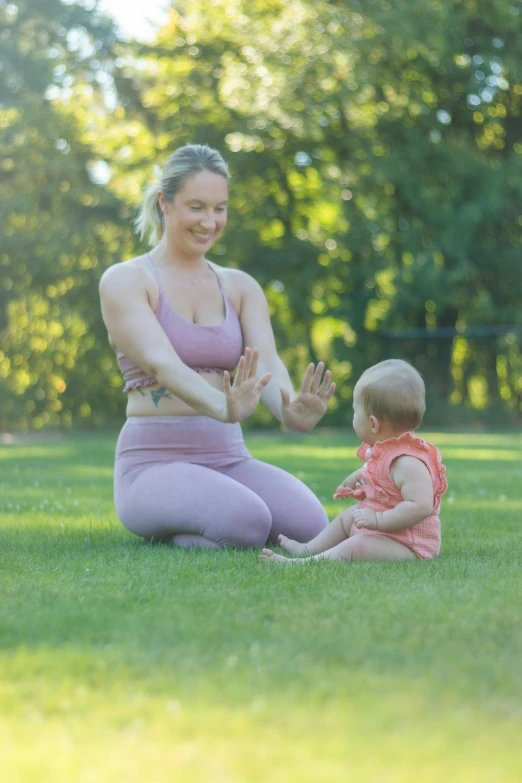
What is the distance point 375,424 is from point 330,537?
0.59 meters

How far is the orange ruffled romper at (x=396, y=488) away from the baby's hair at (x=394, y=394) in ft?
0.30

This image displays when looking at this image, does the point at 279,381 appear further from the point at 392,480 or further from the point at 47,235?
the point at 47,235

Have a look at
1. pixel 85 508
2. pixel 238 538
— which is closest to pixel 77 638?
pixel 238 538

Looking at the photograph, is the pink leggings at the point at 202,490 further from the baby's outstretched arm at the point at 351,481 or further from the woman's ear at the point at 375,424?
the woman's ear at the point at 375,424

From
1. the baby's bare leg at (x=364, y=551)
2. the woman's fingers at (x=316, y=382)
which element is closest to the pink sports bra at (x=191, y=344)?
the woman's fingers at (x=316, y=382)

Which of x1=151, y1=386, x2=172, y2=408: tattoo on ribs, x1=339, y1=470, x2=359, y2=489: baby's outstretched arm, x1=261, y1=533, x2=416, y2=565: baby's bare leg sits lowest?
x1=261, y1=533, x2=416, y2=565: baby's bare leg

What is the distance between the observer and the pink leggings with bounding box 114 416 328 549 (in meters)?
5.12

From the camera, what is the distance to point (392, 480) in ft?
15.0

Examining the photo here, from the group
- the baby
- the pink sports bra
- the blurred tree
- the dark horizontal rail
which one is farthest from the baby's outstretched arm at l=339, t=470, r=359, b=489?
the blurred tree

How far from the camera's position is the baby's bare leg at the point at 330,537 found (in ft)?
15.7

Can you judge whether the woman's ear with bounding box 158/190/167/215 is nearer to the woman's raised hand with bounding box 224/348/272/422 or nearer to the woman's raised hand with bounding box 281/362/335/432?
the woman's raised hand with bounding box 281/362/335/432

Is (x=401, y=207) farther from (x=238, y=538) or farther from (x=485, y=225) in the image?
(x=238, y=538)

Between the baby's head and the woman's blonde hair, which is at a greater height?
the woman's blonde hair

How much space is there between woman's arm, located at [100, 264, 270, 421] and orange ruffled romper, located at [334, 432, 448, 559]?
0.57 meters
